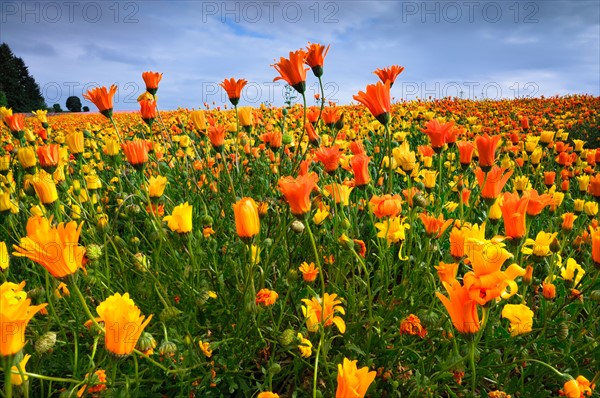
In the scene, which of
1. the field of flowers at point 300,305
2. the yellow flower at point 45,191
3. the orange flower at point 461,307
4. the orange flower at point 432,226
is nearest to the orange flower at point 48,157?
the field of flowers at point 300,305

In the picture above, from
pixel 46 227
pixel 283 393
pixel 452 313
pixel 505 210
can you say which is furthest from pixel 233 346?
pixel 505 210

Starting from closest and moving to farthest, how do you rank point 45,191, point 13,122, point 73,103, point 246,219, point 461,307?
point 461,307 < point 246,219 < point 45,191 < point 13,122 < point 73,103

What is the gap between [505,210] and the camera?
4.63 feet

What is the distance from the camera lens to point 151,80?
2.55m

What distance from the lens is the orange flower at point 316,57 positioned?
197 cm

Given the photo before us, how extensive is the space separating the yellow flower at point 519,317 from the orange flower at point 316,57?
120 cm

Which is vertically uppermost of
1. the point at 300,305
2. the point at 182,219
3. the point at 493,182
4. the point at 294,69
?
the point at 294,69

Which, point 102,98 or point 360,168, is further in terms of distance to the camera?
point 102,98

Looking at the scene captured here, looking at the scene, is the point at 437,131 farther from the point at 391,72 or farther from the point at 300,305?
the point at 300,305

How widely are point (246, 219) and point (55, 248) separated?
48 cm

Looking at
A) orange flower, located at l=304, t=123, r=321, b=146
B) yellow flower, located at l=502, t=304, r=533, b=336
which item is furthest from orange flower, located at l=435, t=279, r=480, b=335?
orange flower, located at l=304, t=123, r=321, b=146

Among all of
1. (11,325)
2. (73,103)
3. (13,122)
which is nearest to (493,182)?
(11,325)

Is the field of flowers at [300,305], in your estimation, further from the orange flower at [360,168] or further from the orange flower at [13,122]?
the orange flower at [13,122]

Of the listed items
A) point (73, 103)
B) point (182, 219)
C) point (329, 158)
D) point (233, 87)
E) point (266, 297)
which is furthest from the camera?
point (73, 103)
